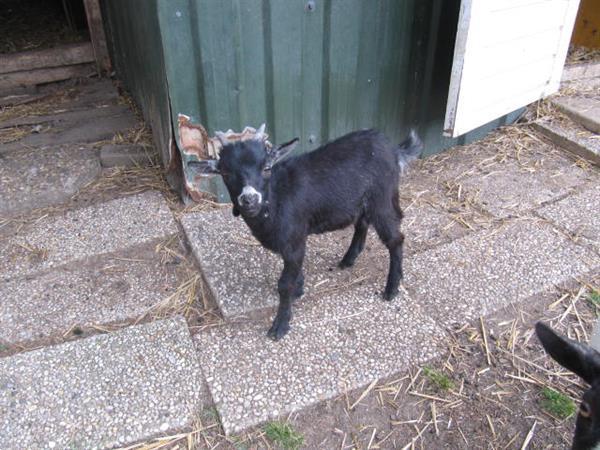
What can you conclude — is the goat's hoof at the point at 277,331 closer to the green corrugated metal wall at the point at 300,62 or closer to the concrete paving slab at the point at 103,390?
the concrete paving slab at the point at 103,390

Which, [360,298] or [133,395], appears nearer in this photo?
[133,395]

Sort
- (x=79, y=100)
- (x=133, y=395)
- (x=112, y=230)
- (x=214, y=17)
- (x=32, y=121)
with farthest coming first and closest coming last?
(x=79, y=100)
(x=32, y=121)
(x=112, y=230)
(x=214, y=17)
(x=133, y=395)

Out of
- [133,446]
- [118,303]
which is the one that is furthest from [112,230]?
[133,446]

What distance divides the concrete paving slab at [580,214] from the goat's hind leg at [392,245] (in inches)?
60.7

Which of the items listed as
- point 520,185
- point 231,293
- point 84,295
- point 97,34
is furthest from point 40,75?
point 520,185

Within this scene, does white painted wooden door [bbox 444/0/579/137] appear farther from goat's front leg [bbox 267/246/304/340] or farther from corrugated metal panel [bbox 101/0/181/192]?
corrugated metal panel [bbox 101/0/181/192]

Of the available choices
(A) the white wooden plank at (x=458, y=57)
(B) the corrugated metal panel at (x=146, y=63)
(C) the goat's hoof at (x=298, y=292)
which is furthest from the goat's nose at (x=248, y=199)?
(A) the white wooden plank at (x=458, y=57)

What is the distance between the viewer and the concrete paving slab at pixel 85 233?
3734 mm

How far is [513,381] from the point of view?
279cm

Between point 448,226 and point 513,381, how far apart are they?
1.50 meters

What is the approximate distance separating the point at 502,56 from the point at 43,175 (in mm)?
4081

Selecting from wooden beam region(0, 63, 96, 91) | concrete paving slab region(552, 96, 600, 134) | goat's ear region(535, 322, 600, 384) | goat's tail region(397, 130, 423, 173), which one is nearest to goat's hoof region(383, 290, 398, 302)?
goat's tail region(397, 130, 423, 173)

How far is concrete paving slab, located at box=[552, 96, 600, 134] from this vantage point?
17.1 ft

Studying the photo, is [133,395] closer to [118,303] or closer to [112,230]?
[118,303]
